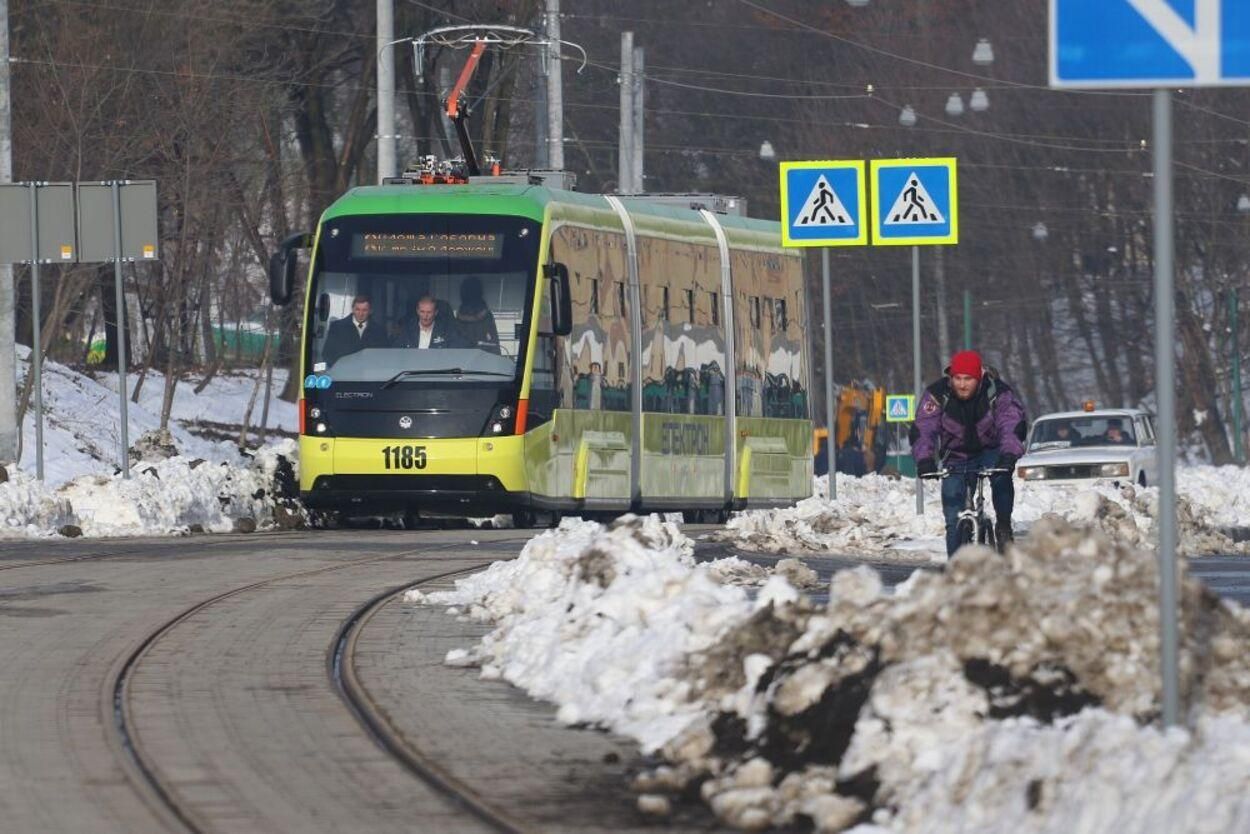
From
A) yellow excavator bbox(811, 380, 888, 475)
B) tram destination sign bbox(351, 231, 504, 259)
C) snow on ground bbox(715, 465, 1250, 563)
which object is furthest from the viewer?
yellow excavator bbox(811, 380, 888, 475)

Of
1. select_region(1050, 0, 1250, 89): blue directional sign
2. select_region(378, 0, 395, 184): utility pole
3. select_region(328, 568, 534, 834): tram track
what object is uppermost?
select_region(378, 0, 395, 184): utility pole

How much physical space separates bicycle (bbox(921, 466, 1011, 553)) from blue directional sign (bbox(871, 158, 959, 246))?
671 cm

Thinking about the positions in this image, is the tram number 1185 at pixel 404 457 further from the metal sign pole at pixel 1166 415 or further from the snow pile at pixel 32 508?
the metal sign pole at pixel 1166 415

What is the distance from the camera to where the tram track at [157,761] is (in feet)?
26.4

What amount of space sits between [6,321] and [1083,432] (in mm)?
12969

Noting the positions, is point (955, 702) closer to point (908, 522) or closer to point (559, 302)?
point (908, 522)

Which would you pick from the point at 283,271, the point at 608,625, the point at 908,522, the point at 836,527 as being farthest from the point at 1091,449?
the point at 608,625

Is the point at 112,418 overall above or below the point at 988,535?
above

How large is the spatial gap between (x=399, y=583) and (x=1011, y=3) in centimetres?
4925

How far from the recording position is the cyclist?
15062mm

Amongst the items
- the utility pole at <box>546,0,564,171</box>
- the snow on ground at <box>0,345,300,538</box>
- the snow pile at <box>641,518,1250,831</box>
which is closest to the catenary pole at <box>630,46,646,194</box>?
the utility pole at <box>546,0,564,171</box>

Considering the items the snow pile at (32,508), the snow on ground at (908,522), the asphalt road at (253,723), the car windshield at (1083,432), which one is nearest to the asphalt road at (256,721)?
the asphalt road at (253,723)

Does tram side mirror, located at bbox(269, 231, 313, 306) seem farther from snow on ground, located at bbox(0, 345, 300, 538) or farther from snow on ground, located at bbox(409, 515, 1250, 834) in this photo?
snow on ground, located at bbox(409, 515, 1250, 834)

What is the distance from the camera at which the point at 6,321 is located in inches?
1158
